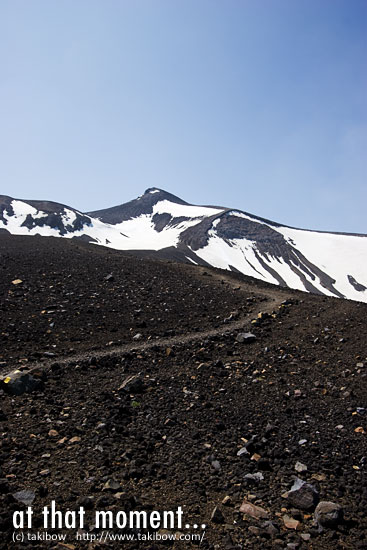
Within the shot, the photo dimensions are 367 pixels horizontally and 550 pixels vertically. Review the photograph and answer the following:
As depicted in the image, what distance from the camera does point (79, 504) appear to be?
6.53 metres

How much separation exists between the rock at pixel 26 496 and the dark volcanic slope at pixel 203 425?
12cm

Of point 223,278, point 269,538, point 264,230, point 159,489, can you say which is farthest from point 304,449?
point 264,230

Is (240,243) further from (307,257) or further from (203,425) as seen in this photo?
(203,425)

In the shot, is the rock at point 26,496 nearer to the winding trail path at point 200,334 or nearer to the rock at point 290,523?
the rock at point 290,523

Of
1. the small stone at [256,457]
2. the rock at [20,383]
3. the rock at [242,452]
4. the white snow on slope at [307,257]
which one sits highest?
the white snow on slope at [307,257]

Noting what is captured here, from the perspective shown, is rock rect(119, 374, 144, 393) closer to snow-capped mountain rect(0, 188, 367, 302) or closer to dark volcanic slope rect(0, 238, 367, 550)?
dark volcanic slope rect(0, 238, 367, 550)

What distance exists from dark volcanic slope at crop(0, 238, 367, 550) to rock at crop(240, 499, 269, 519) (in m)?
0.11

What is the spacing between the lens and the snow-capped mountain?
427ft

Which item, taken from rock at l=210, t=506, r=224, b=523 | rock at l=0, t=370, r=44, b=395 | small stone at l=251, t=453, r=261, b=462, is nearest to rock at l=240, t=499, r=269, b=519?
rock at l=210, t=506, r=224, b=523

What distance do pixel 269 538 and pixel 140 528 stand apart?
2121 mm

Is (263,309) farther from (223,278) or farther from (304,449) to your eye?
(304,449)

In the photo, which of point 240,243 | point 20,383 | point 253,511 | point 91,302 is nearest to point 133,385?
point 20,383

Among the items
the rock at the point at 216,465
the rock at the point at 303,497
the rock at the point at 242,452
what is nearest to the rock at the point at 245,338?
the rock at the point at 242,452

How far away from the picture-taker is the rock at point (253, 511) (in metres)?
6.56
